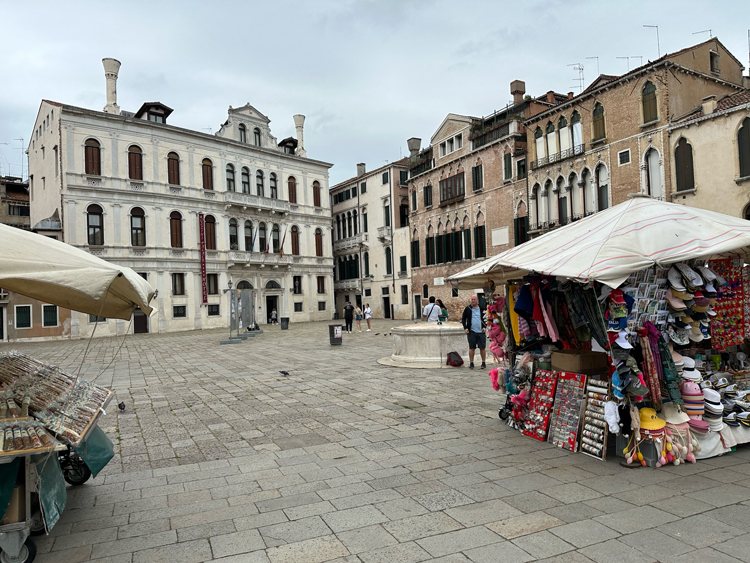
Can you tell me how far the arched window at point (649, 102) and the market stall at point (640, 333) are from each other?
1822 centimetres

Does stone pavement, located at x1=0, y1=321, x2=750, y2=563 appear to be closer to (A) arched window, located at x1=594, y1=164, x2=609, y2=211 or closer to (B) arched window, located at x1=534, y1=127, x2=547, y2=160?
(A) arched window, located at x1=594, y1=164, x2=609, y2=211

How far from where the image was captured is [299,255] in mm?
42750

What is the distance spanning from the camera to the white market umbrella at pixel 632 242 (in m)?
4.91

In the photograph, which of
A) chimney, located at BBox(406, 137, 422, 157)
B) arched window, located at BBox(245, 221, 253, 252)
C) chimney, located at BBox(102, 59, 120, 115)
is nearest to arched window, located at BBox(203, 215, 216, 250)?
arched window, located at BBox(245, 221, 253, 252)

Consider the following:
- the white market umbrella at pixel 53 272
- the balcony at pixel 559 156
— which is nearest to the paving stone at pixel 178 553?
the white market umbrella at pixel 53 272

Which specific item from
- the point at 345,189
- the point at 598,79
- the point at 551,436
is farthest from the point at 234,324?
the point at 345,189

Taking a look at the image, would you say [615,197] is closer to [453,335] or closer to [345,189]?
[453,335]

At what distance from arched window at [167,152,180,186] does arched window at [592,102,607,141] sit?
26.1 metres

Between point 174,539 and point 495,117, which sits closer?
point 174,539

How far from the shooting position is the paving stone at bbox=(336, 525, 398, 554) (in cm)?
363

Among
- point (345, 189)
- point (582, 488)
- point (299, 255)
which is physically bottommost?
point (582, 488)

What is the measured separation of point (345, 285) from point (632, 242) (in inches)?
1707

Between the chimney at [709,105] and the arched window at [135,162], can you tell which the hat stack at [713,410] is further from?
the arched window at [135,162]

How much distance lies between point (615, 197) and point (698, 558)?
75.2 ft
